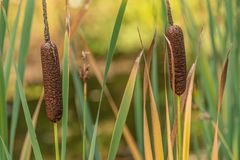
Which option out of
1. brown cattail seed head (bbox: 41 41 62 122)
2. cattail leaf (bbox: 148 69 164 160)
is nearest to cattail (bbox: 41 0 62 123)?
brown cattail seed head (bbox: 41 41 62 122)

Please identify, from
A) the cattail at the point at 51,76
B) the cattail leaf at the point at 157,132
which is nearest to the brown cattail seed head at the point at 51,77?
the cattail at the point at 51,76

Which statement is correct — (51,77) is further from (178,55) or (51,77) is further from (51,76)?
(178,55)

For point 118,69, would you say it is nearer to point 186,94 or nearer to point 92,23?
point 92,23

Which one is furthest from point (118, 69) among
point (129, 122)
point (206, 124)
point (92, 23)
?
point (206, 124)

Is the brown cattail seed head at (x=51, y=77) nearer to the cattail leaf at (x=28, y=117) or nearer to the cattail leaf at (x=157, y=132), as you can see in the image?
the cattail leaf at (x=28, y=117)

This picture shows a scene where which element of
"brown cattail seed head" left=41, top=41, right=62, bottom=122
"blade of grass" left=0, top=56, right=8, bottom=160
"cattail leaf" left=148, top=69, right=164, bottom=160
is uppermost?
"brown cattail seed head" left=41, top=41, right=62, bottom=122

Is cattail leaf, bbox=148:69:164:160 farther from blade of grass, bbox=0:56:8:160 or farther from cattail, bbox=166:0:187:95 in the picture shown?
blade of grass, bbox=0:56:8:160
